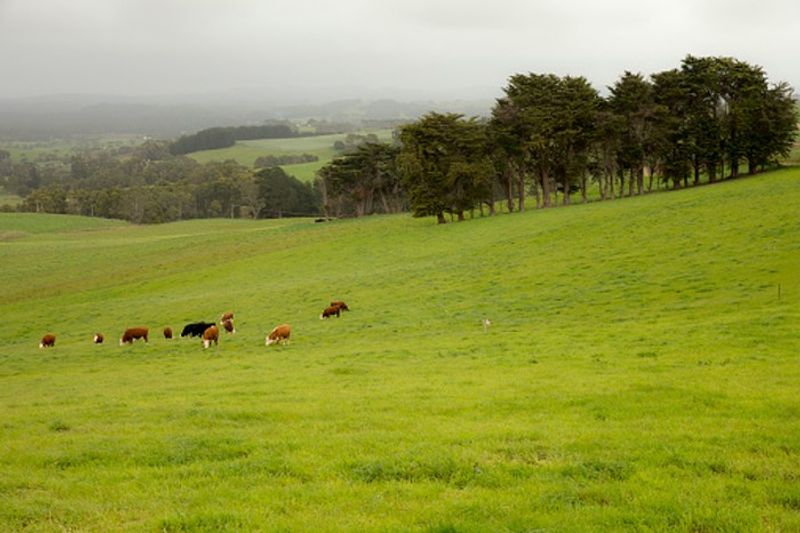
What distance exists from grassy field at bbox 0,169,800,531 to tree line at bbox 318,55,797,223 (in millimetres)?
31385

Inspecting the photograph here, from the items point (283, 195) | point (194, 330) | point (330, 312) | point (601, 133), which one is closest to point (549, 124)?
point (601, 133)

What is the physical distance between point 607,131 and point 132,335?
60.3 m

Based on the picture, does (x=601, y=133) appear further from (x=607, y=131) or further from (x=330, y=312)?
(x=330, y=312)

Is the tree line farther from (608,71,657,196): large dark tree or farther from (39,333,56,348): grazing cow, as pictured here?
(39,333,56,348): grazing cow

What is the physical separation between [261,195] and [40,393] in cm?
12805

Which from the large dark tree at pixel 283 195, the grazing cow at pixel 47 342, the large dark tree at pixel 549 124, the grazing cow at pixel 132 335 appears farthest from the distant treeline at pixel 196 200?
the grazing cow at pixel 132 335

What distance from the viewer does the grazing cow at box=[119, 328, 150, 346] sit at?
31125mm

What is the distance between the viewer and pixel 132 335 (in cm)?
3131

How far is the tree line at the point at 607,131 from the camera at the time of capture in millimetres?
73812

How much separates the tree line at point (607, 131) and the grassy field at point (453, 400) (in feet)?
103

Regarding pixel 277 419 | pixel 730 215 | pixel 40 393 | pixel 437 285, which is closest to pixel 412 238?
pixel 437 285

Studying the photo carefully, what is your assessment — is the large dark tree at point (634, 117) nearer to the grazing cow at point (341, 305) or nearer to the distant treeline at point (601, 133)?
the distant treeline at point (601, 133)

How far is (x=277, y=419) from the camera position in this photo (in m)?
14.0

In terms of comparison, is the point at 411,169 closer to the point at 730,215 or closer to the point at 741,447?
the point at 730,215
